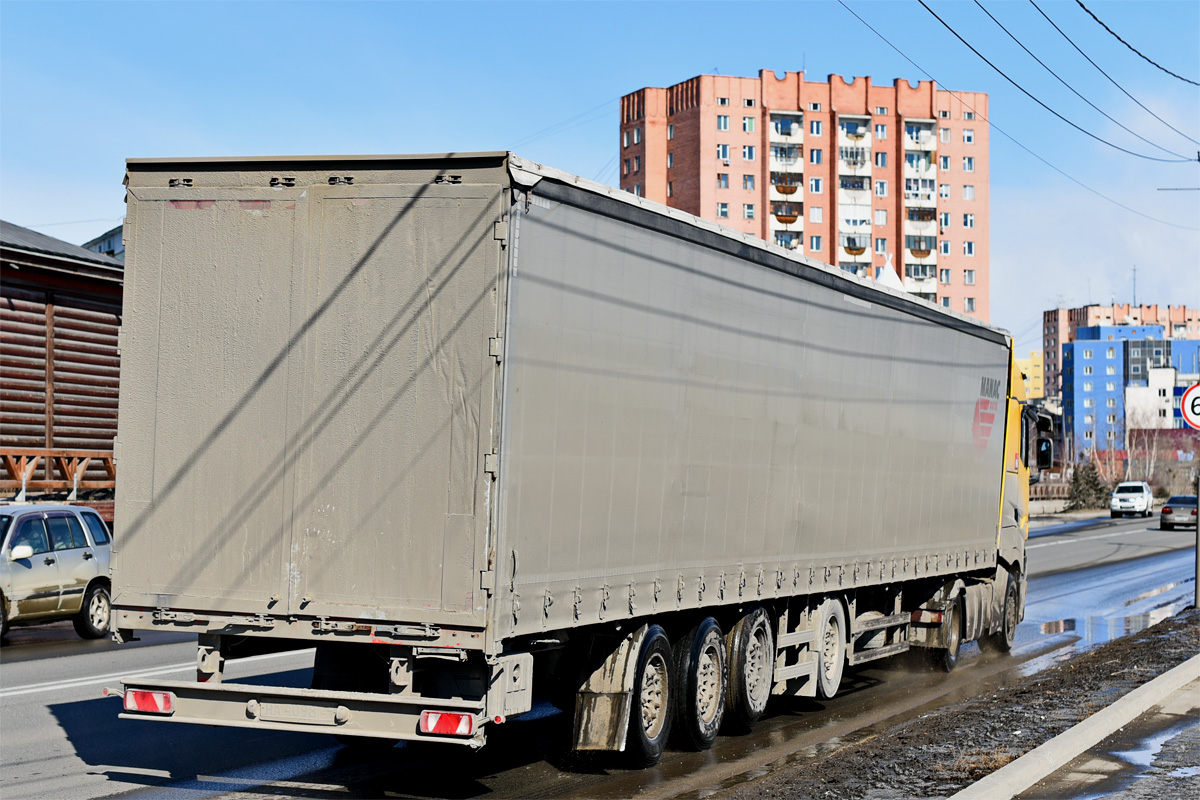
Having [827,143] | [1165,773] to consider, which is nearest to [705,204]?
[827,143]

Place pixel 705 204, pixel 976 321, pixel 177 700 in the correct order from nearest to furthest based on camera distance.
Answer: pixel 177 700, pixel 976 321, pixel 705 204

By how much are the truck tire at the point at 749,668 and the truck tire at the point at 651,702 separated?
0.99m

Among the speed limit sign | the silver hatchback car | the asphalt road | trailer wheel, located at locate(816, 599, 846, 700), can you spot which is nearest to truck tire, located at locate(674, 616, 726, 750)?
the asphalt road

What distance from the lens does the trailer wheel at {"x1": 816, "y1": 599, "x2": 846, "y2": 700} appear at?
1174 cm

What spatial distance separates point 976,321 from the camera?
15.2 meters

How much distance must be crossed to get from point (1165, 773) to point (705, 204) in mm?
101318

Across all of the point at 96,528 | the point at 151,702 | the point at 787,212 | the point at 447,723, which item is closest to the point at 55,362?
the point at 96,528

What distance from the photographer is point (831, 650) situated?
475 inches

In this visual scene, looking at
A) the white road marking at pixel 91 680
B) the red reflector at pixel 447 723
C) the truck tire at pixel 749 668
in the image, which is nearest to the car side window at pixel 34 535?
the white road marking at pixel 91 680

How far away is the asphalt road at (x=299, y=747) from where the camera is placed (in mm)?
8398

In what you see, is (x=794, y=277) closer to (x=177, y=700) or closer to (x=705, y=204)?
(x=177, y=700)

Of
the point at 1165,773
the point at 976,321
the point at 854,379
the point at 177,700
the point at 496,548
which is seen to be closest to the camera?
the point at 496,548

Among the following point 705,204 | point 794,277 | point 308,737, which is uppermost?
point 705,204

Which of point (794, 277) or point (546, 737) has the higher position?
point (794, 277)
